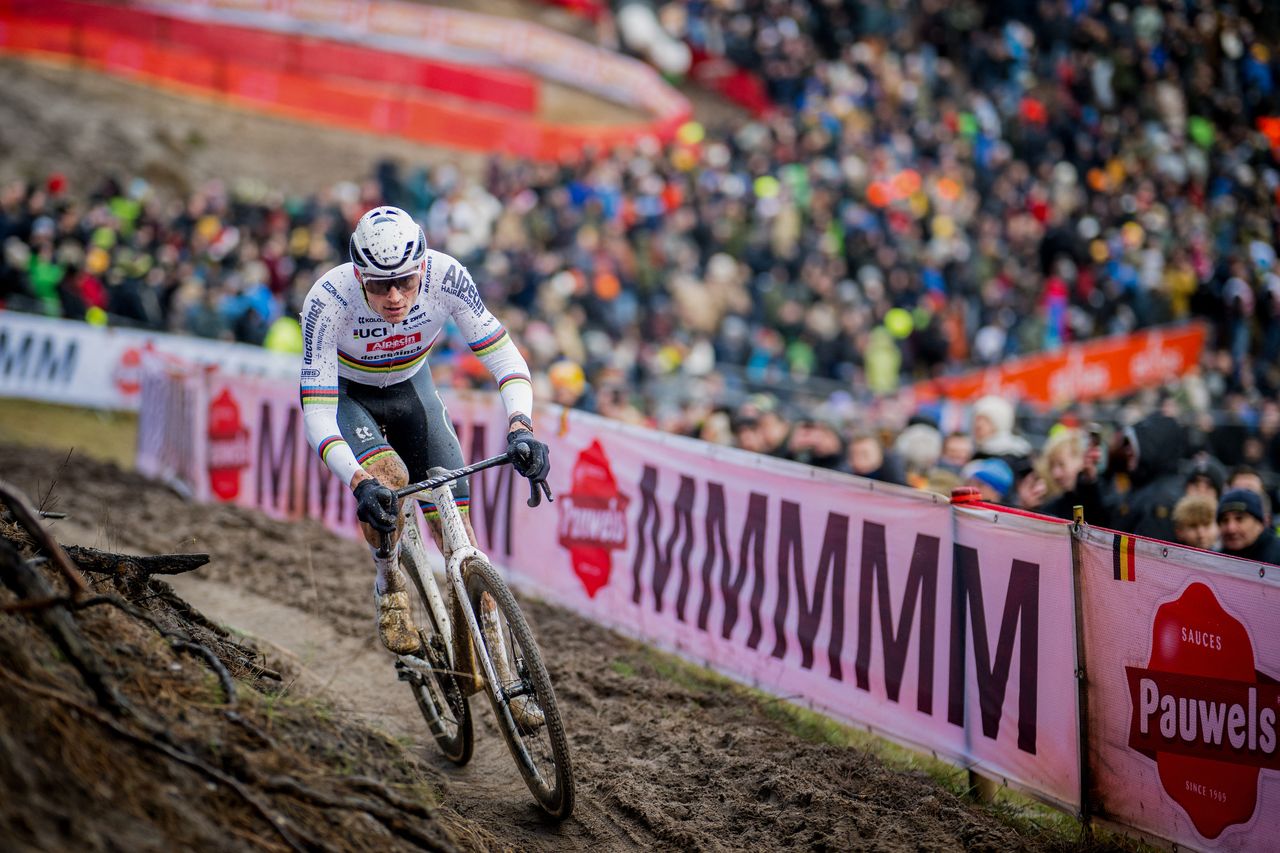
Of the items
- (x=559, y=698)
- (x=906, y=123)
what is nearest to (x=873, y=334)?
(x=906, y=123)

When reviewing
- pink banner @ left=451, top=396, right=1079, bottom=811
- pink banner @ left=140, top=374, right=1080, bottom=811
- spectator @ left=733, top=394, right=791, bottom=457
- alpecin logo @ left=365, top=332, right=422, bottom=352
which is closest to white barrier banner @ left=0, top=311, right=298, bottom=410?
pink banner @ left=140, top=374, right=1080, bottom=811

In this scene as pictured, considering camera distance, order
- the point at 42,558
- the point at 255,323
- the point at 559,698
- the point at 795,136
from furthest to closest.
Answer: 1. the point at 795,136
2. the point at 255,323
3. the point at 559,698
4. the point at 42,558

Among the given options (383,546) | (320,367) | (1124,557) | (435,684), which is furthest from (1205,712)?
(320,367)

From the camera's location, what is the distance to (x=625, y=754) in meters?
6.25

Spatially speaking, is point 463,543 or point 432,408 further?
point 432,408

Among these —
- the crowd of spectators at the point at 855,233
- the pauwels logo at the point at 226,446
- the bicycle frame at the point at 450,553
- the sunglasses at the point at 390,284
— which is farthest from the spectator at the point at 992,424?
the pauwels logo at the point at 226,446

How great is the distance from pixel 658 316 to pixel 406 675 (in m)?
12.5

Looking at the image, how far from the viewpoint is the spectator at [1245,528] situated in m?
6.35

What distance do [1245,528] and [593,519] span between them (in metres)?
4.43

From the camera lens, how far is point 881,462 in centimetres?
888

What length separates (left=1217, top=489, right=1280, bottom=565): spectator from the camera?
6348 mm

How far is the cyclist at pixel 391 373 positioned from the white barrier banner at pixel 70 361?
11.3 meters

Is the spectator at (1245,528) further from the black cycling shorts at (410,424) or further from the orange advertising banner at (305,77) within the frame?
the orange advertising banner at (305,77)

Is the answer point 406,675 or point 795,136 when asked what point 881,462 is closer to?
point 406,675
